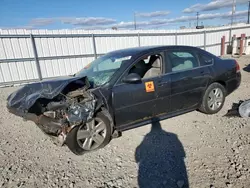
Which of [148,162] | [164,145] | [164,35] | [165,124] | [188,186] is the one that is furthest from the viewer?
[164,35]

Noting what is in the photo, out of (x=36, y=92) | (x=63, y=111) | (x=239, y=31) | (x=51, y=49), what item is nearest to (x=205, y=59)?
(x=63, y=111)

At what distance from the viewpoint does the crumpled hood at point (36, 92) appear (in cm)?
268

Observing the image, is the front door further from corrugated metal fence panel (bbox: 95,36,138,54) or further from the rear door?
corrugated metal fence panel (bbox: 95,36,138,54)

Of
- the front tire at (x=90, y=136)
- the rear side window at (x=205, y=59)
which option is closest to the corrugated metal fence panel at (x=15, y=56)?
the front tire at (x=90, y=136)

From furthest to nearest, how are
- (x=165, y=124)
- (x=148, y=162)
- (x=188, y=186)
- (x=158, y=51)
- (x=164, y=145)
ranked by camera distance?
(x=165, y=124)
(x=158, y=51)
(x=164, y=145)
(x=148, y=162)
(x=188, y=186)

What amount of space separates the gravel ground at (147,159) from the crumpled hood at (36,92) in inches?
35.2

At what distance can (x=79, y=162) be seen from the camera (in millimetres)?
2699

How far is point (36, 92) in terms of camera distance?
2.86 meters

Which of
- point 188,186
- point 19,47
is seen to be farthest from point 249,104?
point 19,47

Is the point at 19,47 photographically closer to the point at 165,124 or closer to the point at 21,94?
the point at 21,94

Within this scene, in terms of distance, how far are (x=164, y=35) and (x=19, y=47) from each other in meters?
9.18

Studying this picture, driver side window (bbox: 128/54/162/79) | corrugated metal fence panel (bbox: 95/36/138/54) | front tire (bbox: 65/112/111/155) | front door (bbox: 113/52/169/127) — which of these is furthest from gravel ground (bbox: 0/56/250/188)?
corrugated metal fence panel (bbox: 95/36/138/54)

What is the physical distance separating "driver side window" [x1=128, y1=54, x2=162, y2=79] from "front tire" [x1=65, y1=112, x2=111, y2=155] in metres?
1.16

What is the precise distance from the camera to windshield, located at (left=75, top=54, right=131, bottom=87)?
10.4ft
